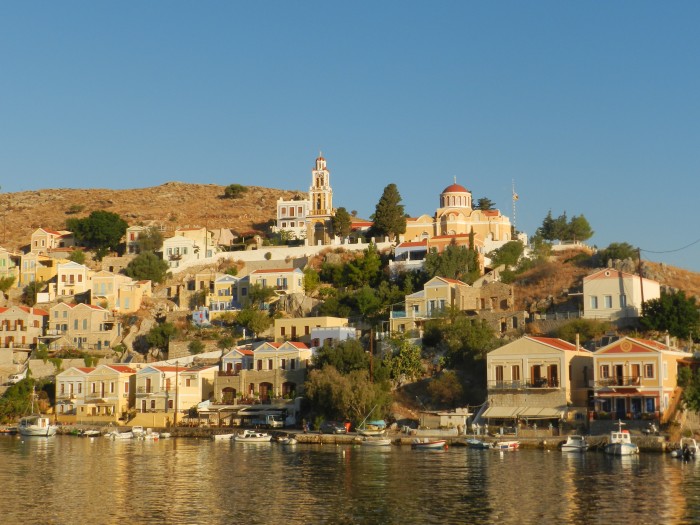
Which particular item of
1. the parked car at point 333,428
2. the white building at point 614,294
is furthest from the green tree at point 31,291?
the white building at point 614,294

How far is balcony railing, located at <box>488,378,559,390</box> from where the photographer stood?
211 feet

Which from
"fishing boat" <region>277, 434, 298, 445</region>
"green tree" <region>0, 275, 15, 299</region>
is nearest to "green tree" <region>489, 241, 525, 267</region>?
"fishing boat" <region>277, 434, 298, 445</region>

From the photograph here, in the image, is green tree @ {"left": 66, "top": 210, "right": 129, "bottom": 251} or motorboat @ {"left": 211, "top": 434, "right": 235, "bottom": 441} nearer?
motorboat @ {"left": 211, "top": 434, "right": 235, "bottom": 441}

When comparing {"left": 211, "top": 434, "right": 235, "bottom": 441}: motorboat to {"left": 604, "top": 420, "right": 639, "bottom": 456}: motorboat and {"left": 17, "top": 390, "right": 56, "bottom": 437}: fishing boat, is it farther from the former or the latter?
{"left": 604, "top": 420, "right": 639, "bottom": 456}: motorboat

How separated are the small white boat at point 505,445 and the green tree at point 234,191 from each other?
104641 millimetres

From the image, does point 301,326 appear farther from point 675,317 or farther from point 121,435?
point 675,317

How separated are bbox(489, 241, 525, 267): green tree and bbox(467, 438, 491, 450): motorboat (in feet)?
Result: 105

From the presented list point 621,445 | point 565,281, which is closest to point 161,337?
point 565,281

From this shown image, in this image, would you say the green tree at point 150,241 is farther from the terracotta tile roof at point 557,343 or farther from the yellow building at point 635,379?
the yellow building at point 635,379

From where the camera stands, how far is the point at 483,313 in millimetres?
79312

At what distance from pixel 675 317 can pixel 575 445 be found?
55.6 feet

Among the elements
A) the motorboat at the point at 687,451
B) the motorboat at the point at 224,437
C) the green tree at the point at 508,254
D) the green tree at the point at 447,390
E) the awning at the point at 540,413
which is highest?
the green tree at the point at 508,254

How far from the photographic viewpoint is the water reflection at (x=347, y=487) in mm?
36906

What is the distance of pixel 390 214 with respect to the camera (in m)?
102
